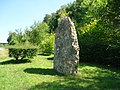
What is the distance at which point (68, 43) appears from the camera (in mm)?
17359

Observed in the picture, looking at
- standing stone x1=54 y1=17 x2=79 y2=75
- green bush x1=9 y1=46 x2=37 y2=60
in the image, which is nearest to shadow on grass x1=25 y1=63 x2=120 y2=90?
standing stone x1=54 y1=17 x2=79 y2=75

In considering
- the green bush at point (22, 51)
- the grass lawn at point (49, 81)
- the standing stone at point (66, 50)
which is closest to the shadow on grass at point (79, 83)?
the grass lawn at point (49, 81)

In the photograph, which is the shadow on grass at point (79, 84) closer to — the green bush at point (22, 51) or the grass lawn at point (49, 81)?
the grass lawn at point (49, 81)

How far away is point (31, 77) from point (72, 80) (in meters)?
2.52

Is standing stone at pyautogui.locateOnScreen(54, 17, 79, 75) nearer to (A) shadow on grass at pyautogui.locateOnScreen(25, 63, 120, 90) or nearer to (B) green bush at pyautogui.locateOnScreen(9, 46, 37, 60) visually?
(A) shadow on grass at pyautogui.locateOnScreen(25, 63, 120, 90)

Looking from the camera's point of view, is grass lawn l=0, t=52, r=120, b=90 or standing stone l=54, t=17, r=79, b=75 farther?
standing stone l=54, t=17, r=79, b=75

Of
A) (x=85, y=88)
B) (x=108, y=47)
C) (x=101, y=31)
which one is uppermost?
(x=101, y=31)

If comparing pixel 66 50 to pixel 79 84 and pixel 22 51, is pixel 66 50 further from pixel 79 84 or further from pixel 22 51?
pixel 22 51

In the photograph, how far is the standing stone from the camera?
17.0m

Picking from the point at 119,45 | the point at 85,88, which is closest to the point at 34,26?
the point at 119,45

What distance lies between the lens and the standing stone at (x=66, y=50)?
1705cm

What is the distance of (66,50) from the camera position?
56.7ft

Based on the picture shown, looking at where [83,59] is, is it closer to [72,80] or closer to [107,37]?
[107,37]

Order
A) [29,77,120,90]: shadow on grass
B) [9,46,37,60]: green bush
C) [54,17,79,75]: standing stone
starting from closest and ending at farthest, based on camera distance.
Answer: [29,77,120,90]: shadow on grass, [54,17,79,75]: standing stone, [9,46,37,60]: green bush
